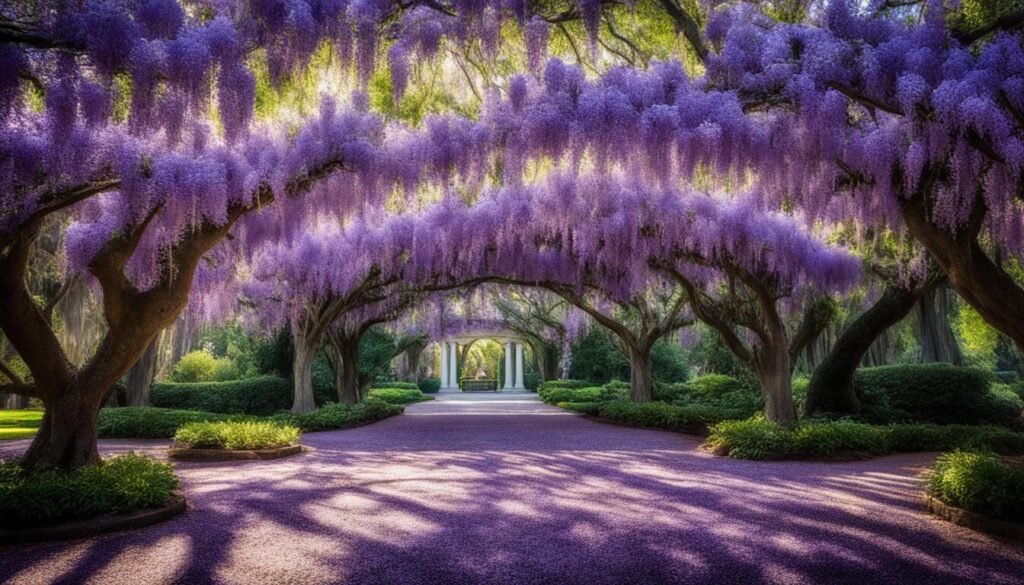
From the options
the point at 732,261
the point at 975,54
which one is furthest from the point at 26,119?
the point at 732,261

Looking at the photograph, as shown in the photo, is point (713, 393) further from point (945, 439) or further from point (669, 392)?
point (945, 439)

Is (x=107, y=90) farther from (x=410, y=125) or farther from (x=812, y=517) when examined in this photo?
(x=812, y=517)

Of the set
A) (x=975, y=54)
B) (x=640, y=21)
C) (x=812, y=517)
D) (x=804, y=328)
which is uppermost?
(x=640, y=21)

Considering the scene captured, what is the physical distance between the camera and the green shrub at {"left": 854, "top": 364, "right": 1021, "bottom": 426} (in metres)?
12.4

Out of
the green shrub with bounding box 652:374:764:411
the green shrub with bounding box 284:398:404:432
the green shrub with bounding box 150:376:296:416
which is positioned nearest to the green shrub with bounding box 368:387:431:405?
the green shrub with bounding box 150:376:296:416

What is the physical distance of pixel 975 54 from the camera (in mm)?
5023

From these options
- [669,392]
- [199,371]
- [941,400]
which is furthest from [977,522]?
[199,371]

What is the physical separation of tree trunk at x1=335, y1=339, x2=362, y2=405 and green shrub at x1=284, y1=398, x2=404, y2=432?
65 centimetres

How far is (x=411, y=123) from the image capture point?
809 centimetres

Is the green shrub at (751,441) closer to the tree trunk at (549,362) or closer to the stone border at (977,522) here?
the stone border at (977,522)

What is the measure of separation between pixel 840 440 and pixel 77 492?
334 inches

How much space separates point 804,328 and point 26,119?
13.0m

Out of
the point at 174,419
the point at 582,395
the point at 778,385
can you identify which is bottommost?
the point at 582,395

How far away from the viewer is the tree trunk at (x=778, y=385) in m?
10.6
